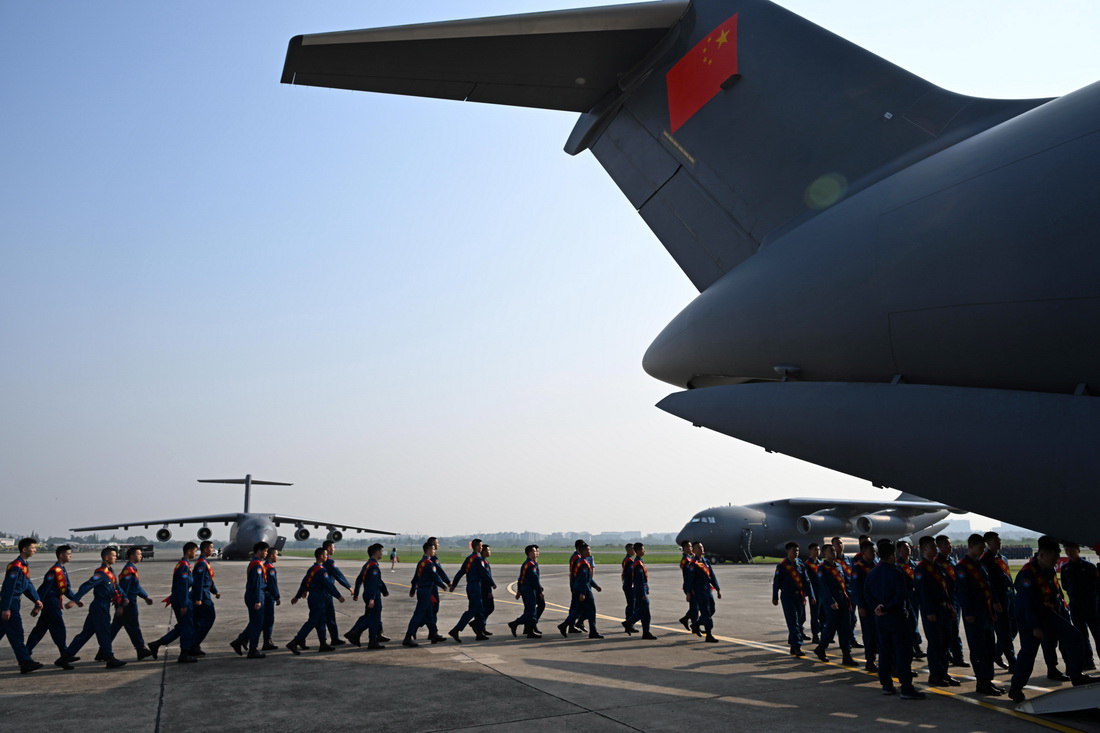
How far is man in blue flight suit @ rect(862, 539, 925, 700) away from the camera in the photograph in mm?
6406

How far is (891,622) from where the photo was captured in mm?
6504

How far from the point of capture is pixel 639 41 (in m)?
7.39

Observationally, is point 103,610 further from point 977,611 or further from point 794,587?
point 977,611

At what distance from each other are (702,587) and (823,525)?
22451 mm

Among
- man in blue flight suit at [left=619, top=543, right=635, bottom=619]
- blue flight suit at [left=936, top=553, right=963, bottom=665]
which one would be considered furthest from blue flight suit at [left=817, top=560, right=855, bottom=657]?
man in blue flight suit at [left=619, top=543, right=635, bottom=619]

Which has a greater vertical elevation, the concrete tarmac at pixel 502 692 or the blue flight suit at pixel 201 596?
the blue flight suit at pixel 201 596

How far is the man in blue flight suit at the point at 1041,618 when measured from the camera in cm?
621

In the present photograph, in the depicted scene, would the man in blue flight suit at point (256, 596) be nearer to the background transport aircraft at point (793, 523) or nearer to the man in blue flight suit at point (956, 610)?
the man in blue flight suit at point (956, 610)

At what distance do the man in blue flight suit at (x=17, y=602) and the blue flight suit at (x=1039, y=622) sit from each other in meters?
9.38

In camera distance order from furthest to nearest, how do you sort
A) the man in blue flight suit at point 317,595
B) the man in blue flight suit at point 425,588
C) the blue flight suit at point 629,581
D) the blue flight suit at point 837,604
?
the blue flight suit at point 629,581 < the man in blue flight suit at point 425,588 < the man in blue flight suit at point 317,595 < the blue flight suit at point 837,604

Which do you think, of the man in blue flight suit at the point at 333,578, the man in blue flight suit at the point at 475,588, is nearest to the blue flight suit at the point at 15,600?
the man in blue flight suit at the point at 333,578

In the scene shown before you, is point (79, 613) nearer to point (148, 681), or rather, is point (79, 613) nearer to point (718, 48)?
point (148, 681)

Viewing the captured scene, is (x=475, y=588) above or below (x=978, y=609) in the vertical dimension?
above

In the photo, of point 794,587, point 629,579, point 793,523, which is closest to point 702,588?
point 629,579
